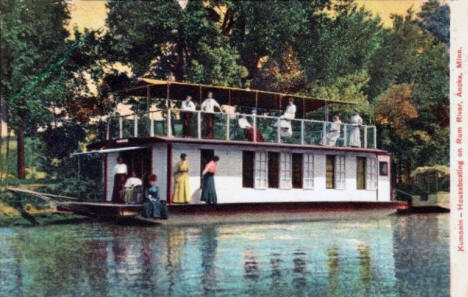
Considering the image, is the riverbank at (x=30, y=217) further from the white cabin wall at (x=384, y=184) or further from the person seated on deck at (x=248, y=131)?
the white cabin wall at (x=384, y=184)

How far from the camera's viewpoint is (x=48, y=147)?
56.6 ft

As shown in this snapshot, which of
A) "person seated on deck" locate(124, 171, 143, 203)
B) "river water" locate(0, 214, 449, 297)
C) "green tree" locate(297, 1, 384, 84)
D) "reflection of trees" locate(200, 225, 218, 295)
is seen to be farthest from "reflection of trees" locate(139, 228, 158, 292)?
"green tree" locate(297, 1, 384, 84)

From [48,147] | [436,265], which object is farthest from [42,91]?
[436,265]

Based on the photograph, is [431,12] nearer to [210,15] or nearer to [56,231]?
[210,15]

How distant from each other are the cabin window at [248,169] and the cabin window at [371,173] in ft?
11.3

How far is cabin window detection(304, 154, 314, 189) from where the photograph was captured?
16.9 metres

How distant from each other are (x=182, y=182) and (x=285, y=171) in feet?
8.86

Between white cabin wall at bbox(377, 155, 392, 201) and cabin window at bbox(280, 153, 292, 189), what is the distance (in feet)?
9.27

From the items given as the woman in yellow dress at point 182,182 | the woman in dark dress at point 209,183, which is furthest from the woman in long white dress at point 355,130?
the woman in yellow dress at point 182,182

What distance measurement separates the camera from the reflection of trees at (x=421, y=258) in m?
8.91

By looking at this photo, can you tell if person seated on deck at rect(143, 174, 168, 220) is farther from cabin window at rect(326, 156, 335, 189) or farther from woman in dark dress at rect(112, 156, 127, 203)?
cabin window at rect(326, 156, 335, 189)

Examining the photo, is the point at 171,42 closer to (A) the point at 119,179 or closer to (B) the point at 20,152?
(A) the point at 119,179

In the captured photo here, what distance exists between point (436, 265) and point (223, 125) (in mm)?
6640
